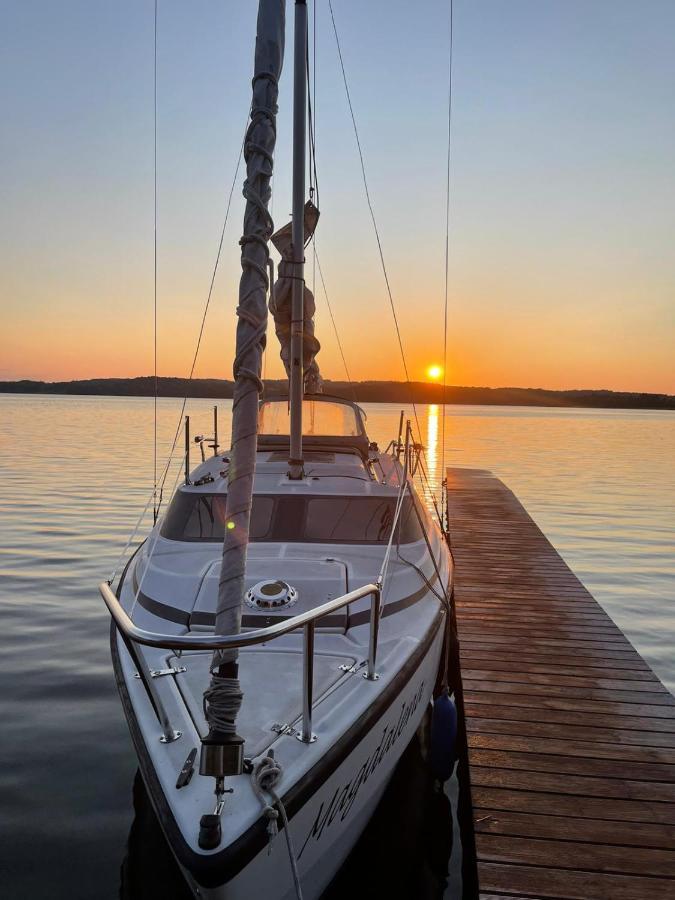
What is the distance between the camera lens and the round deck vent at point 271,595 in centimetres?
498

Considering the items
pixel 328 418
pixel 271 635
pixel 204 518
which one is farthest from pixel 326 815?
pixel 328 418

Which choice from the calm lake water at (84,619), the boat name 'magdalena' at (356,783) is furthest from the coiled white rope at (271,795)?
the calm lake water at (84,619)

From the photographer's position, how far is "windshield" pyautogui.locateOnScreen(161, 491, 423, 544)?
21.2 feet

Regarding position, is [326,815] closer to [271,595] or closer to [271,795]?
[271,795]

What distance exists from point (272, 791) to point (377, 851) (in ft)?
8.88

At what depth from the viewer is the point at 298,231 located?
7.19 metres

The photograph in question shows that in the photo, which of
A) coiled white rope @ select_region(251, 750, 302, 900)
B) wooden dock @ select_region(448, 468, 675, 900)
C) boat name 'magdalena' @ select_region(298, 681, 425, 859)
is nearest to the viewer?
coiled white rope @ select_region(251, 750, 302, 900)

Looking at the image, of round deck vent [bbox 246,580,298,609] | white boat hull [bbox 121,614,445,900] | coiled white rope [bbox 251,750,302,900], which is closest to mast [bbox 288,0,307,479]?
round deck vent [bbox 246,580,298,609]

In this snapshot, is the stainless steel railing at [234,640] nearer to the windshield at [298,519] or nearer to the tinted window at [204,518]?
the windshield at [298,519]

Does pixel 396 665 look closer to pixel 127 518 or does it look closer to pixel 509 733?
pixel 509 733

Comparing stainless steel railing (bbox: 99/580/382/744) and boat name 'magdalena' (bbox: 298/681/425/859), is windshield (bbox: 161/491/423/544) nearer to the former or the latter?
boat name 'magdalena' (bbox: 298/681/425/859)

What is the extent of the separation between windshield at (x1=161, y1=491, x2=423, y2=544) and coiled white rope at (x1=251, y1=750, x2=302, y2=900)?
3290 mm

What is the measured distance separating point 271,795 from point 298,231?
5.96 meters

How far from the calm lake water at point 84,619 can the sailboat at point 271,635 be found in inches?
60.6
